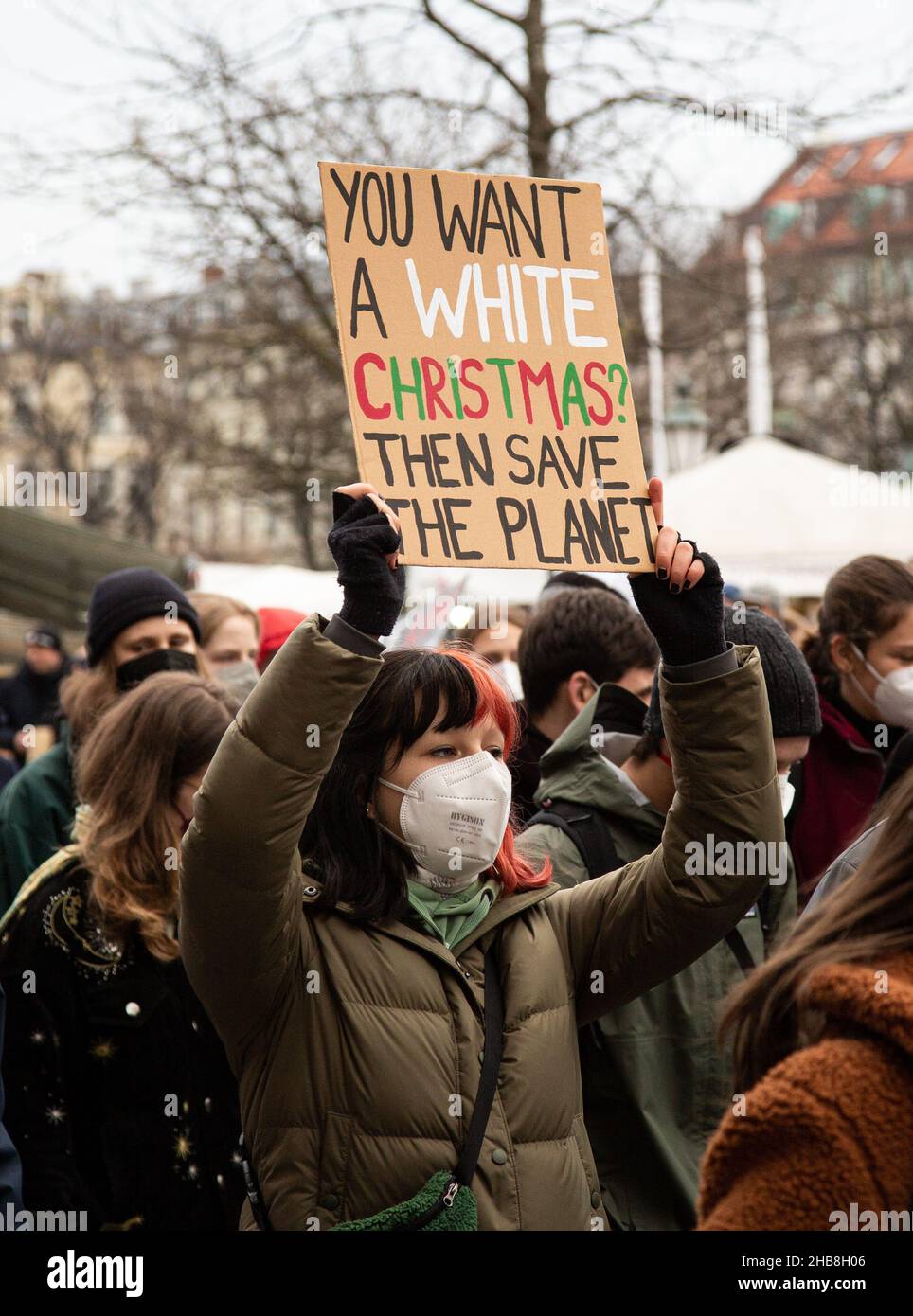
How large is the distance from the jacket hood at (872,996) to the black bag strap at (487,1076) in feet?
2.95

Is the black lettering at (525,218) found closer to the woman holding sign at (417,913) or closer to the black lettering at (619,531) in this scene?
the black lettering at (619,531)

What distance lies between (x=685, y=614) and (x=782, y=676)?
1.06 meters

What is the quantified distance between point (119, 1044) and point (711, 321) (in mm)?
11137

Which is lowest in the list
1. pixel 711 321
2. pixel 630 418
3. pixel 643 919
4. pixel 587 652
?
pixel 643 919

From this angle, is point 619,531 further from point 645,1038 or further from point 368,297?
point 645,1038

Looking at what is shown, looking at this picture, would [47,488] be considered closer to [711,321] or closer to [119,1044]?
[119,1044]

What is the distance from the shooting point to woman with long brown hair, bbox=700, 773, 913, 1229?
63.0 inches

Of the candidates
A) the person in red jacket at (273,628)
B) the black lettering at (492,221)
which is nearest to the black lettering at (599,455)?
the black lettering at (492,221)

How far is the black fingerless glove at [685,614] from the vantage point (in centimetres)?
260

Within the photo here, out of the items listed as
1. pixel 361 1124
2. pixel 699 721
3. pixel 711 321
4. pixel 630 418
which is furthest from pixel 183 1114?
pixel 711 321

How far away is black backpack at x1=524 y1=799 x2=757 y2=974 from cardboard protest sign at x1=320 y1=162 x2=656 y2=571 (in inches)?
32.8

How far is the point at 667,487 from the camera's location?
10.7 m

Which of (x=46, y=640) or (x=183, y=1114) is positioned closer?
(x=183, y=1114)

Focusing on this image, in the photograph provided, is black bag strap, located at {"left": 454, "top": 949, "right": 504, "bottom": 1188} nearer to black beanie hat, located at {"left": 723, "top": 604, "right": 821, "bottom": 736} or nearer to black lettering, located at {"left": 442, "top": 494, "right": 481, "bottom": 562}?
black lettering, located at {"left": 442, "top": 494, "right": 481, "bottom": 562}
